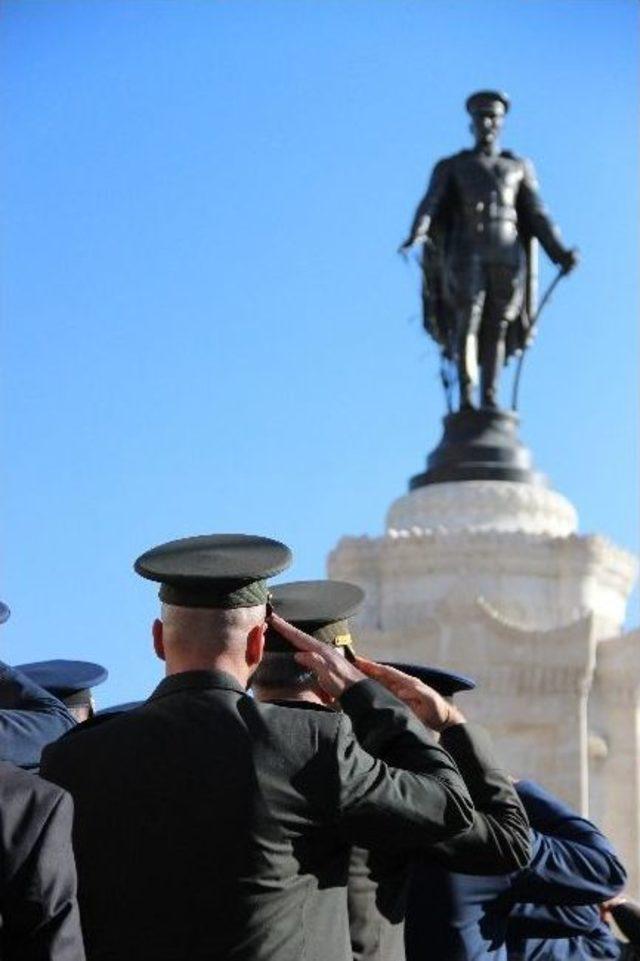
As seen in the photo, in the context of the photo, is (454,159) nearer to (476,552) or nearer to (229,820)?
(476,552)

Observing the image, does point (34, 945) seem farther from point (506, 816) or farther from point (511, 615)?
point (511, 615)

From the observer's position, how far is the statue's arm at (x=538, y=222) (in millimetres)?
16422

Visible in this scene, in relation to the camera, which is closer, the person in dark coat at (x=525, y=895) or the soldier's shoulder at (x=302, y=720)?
the soldier's shoulder at (x=302, y=720)

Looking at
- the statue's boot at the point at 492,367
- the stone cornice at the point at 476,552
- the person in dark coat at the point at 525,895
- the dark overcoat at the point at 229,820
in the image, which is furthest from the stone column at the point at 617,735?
Answer: the dark overcoat at the point at 229,820

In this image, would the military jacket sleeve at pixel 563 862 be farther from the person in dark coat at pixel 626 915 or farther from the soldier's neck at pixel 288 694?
the soldier's neck at pixel 288 694

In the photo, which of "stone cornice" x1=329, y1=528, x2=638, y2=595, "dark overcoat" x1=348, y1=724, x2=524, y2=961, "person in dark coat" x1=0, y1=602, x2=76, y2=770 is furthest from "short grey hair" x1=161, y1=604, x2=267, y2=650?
"stone cornice" x1=329, y1=528, x2=638, y2=595

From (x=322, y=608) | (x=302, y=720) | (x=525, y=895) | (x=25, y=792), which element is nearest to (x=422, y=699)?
(x=322, y=608)

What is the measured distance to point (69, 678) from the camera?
222 inches

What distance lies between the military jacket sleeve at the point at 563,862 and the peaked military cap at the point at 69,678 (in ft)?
3.75

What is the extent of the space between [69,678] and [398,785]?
1935 mm

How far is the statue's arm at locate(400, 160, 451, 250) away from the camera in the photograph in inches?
639

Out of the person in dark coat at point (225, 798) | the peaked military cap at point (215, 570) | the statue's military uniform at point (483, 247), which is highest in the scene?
the statue's military uniform at point (483, 247)

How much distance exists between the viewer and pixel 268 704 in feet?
13.0

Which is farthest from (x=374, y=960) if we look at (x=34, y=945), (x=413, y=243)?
(x=413, y=243)
